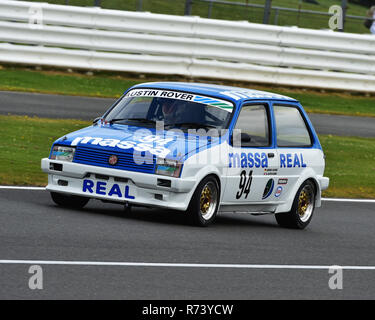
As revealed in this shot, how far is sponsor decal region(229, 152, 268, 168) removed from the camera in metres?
10.8

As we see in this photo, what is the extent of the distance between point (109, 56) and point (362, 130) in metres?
5.81

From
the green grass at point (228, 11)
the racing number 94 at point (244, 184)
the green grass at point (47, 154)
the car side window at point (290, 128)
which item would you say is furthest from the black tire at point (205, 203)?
the green grass at point (228, 11)

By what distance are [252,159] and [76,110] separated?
813 centimetres

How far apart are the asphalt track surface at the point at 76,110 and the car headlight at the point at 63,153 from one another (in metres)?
7.13

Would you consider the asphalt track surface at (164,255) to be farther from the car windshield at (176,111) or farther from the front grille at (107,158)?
the car windshield at (176,111)

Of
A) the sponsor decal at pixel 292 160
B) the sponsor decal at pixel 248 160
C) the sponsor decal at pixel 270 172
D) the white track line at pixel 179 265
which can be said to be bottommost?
the white track line at pixel 179 265

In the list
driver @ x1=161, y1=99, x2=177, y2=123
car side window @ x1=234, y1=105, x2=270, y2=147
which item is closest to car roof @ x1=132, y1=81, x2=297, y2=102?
car side window @ x1=234, y1=105, x2=270, y2=147

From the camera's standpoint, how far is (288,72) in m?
23.1

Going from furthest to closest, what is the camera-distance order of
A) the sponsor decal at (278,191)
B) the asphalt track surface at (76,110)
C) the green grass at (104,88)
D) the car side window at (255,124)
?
1. the green grass at (104,88)
2. the asphalt track surface at (76,110)
3. the sponsor decal at (278,191)
4. the car side window at (255,124)

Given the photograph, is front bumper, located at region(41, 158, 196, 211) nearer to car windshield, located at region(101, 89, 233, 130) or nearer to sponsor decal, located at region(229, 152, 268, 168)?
sponsor decal, located at region(229, 152, 268, 168)

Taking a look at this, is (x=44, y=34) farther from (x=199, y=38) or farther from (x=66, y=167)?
(x=66, y=167)

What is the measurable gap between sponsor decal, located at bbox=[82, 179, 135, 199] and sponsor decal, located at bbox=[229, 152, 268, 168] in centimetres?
129

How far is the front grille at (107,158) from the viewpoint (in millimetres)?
10102
